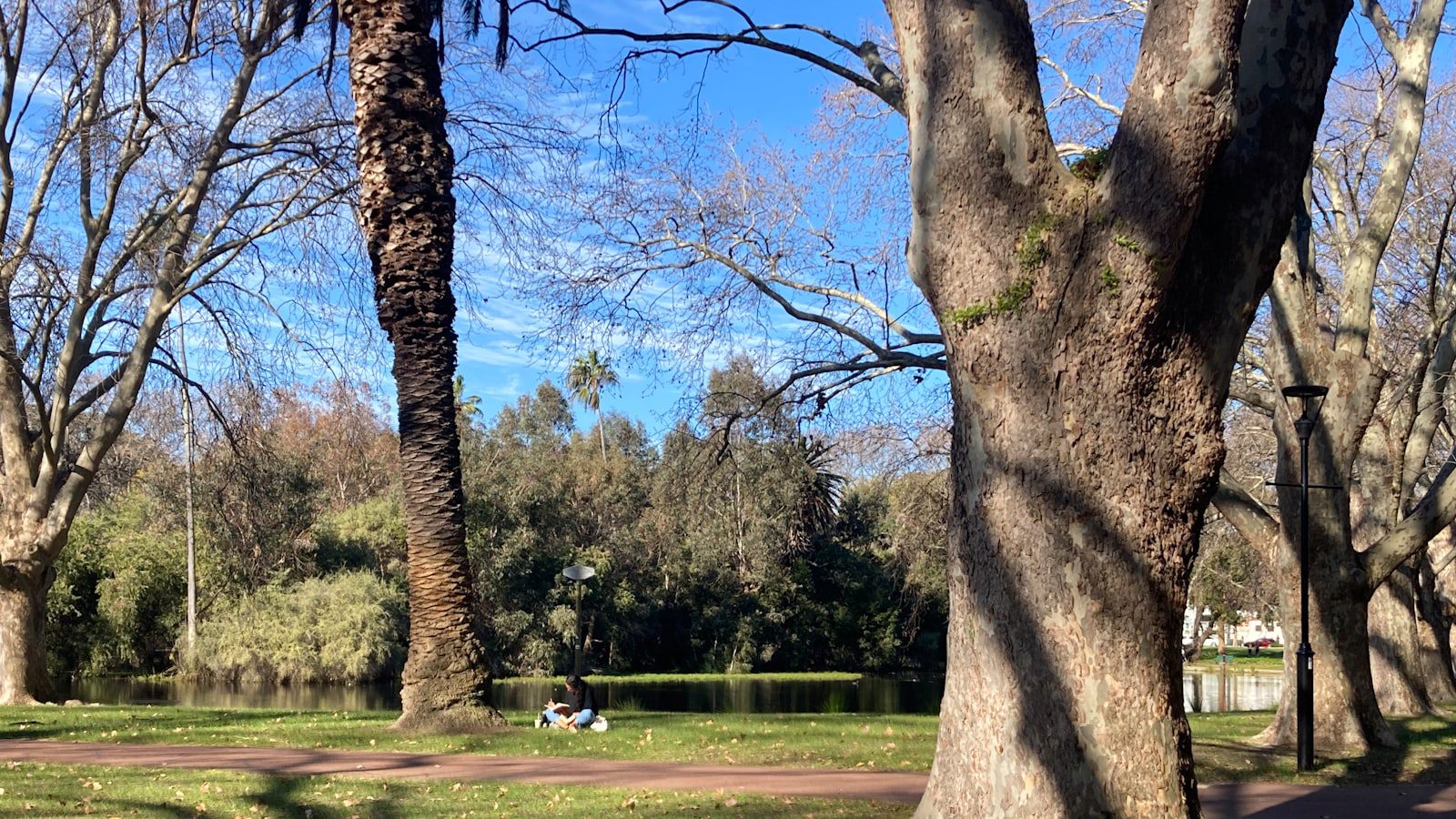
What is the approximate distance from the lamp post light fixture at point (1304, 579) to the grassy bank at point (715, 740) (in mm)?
297

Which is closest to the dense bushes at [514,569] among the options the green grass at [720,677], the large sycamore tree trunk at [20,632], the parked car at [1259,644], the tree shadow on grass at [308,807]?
the green grass at [720,677]

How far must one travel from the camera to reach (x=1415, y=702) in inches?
797

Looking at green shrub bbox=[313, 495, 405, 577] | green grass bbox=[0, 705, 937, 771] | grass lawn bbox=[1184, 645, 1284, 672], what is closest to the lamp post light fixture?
green grass bbox=[0, 705, 937, 771]

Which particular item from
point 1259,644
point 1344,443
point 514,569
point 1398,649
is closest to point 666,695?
point 514,569

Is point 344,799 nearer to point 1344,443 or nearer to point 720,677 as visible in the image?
point 1344,443

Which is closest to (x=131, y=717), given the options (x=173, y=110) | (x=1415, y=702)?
(x=173, y=110)

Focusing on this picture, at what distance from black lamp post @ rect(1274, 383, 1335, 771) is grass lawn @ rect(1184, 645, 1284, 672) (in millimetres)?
48286

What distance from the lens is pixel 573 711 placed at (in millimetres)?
15281

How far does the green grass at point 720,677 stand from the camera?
45.9m

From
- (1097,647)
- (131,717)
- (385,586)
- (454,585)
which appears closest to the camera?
(1097,647)

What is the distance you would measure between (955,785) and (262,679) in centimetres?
3803

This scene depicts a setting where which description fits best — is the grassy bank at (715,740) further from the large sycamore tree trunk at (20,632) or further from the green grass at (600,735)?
the large sycamore tree trunk at (20,632)

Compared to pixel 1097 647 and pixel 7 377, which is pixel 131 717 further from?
pixel 1097 647

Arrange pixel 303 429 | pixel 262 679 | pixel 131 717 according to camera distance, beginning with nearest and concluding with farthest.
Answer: pixel 131 717 < pixel 262 679 < pixel 303 429
